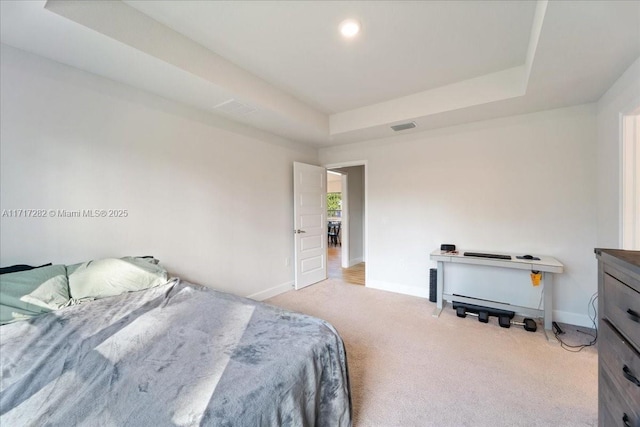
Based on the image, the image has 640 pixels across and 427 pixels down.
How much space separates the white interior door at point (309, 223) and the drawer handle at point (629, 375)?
348 cm

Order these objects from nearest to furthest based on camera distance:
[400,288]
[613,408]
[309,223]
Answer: [613,408] → [400,288] → [309,223]

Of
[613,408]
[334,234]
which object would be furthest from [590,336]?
[334,234]

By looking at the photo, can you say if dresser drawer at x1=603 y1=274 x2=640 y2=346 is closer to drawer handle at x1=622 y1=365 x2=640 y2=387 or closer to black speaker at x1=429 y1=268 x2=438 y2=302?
drawer handle at x1=622 y1=365 x2=640 y2=387

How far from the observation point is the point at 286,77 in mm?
2732

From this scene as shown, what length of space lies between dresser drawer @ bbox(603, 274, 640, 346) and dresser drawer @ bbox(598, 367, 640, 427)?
0.81 feet

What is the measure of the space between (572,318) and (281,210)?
3.80 m

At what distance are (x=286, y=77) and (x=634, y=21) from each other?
255 centimetres

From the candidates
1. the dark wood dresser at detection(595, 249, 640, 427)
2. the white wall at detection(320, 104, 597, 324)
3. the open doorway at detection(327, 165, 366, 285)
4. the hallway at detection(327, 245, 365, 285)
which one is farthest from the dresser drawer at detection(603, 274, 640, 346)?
the open doorway at detection(327, 165, 366, 285)

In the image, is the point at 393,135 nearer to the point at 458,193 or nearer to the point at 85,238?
the point at 458,193

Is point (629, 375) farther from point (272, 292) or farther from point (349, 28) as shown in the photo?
point (272, 292)

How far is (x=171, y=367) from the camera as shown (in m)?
1.13

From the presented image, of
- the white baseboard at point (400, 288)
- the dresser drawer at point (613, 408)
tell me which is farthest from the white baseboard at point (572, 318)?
the dresser drawer at point (613, 408)

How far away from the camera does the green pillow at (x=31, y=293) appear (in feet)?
4.92

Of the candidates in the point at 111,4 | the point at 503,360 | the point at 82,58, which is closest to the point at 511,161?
the point at 503,360
